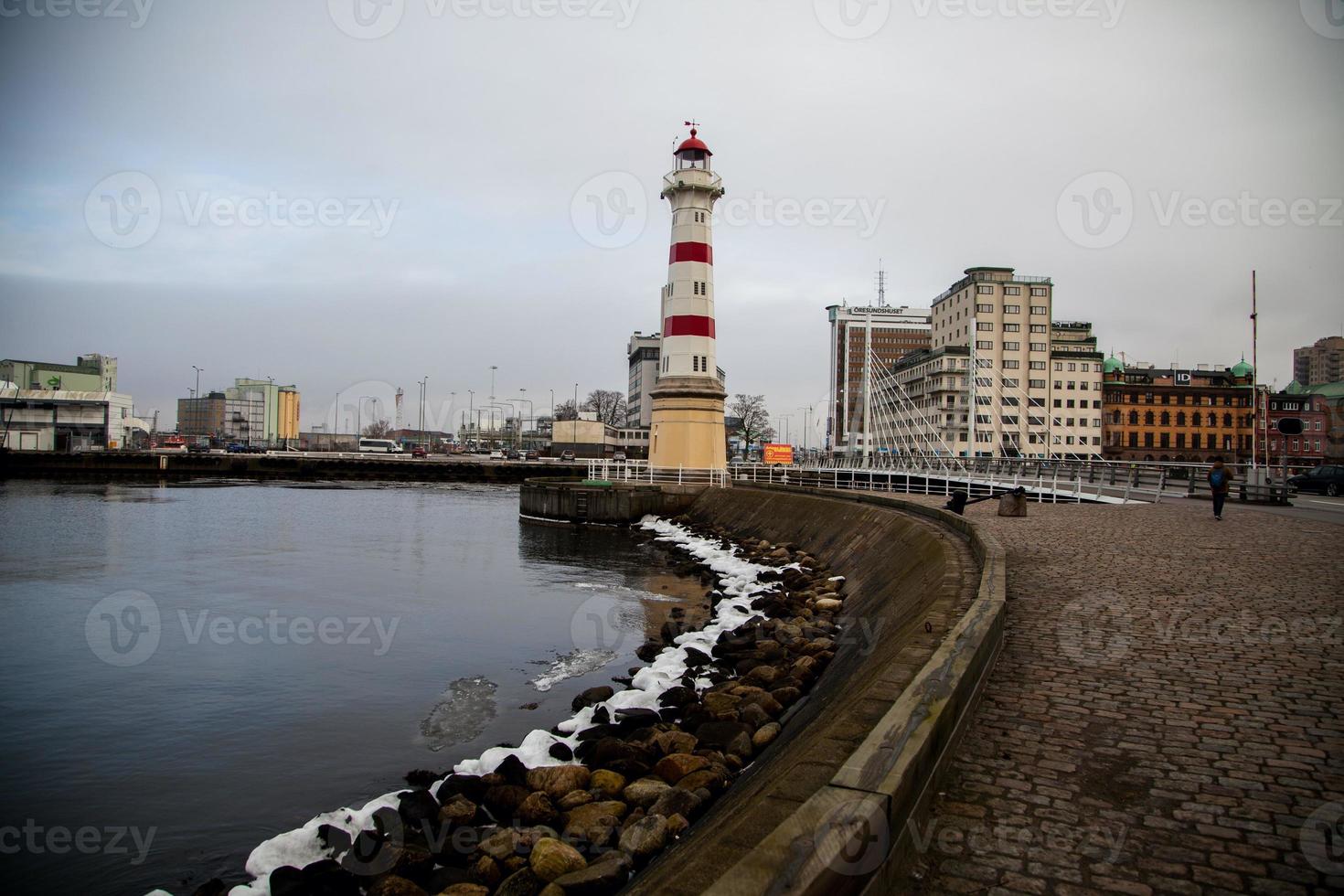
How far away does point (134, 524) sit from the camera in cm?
3822

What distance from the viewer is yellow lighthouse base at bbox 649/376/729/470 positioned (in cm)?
4144

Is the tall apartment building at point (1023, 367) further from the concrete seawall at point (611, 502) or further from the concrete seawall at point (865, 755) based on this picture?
the concrete seawall at point (865, 755)

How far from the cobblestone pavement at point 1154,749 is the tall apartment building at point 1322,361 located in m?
180

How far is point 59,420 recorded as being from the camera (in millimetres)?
100625

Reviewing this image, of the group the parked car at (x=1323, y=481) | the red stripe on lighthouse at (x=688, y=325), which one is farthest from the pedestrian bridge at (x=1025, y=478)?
the red stripe on lighthouse at (x=688, y=325)

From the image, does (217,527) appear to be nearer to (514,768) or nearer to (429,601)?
(429,601)

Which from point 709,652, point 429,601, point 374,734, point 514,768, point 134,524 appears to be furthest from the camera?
point 134,524

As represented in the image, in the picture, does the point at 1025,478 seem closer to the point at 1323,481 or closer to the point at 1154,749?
the point at 1323,481

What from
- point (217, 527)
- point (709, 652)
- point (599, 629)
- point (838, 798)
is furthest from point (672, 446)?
point (838, 798)

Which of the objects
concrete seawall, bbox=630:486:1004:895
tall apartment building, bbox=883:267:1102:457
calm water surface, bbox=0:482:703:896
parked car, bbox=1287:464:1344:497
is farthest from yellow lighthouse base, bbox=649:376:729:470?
tall apartment building, bbox=883:267:1102:457

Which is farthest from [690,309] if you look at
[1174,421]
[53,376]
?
[53,376]

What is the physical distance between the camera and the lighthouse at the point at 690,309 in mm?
41250

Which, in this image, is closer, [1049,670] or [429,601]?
[1049,670]

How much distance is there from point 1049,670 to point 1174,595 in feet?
13.6
